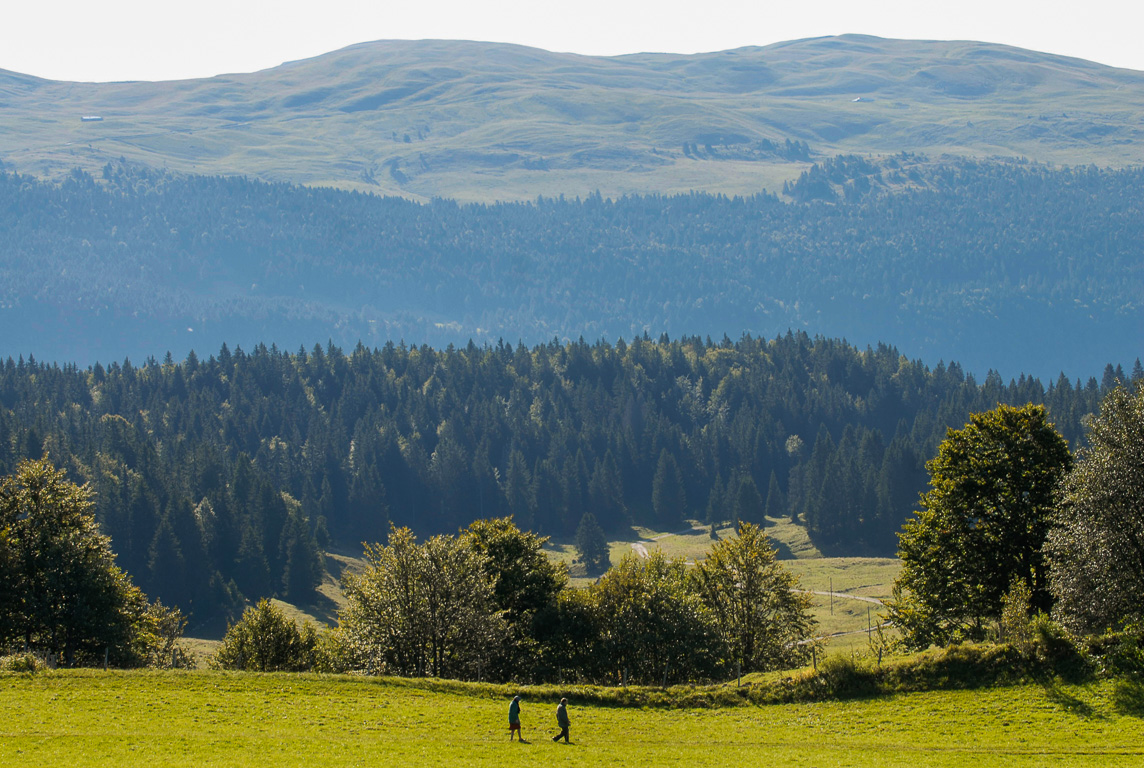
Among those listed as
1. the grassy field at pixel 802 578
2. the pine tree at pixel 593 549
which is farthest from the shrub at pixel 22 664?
the pine tree at pixel 593 549

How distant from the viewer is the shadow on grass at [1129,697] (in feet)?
132

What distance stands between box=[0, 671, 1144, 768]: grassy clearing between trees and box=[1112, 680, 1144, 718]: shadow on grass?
0.07 meters

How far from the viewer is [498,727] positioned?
43.6 metres

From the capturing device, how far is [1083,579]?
4534 cm

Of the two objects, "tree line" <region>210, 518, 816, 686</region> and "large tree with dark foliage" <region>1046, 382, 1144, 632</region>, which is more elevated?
"large tree with dark foliage" <region>1046, 382, 1144, 632</region>

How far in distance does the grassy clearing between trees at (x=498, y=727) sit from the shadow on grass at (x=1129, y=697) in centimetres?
7

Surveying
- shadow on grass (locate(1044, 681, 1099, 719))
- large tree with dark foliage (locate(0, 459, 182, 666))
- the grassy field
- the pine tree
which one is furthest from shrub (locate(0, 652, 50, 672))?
the pine tree

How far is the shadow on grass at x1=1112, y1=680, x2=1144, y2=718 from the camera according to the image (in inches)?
1581

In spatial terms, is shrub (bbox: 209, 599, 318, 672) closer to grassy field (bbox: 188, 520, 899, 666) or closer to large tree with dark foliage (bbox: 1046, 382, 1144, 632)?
grassy field (bbox: 188, 520, 899, 666)

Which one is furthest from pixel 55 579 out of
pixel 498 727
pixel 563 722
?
pixel 563 722

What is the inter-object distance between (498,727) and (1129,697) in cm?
2569

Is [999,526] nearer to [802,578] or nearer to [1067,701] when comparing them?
[1067,701]

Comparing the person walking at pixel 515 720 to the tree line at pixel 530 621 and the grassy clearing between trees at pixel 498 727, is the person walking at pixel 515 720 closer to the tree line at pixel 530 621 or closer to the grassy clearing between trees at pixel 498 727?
the grassy clearing between trees at pixel 498 727

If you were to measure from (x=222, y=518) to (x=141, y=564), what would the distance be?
47.9 feet
